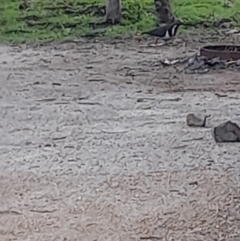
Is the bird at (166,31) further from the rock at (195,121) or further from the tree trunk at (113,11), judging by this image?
the rock at (195,121)

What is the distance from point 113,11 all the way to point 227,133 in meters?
8.87

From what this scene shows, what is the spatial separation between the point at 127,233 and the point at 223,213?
0.53 metres

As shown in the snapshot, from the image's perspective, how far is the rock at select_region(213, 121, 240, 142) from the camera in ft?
17.5

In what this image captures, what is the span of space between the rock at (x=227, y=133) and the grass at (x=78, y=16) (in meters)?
7.27

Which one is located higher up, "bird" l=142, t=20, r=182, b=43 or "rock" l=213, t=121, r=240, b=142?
"rock" l=213, t=121, r=240, b=142

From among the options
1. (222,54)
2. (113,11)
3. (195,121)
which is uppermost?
(195,121)

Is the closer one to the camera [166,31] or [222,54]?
[222,54]

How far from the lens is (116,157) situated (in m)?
4.97

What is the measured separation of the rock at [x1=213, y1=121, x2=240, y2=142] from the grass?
7273 millimetres

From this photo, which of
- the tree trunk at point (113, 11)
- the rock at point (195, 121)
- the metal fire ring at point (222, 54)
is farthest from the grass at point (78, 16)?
the rock at point (195, 121)

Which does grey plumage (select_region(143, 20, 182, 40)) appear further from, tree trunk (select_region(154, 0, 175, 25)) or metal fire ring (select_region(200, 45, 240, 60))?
metal fire ring (select_region(200, 45, 240, 60))

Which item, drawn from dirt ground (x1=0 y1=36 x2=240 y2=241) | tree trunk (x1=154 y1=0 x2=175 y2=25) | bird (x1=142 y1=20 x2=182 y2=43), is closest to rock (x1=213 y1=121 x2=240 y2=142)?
dirt ground (x1=0 y1=36 x2=240 y2=241)

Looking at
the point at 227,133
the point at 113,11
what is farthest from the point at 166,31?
the point at 227,133

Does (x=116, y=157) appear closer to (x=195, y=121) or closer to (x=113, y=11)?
(x=195, y=121)
